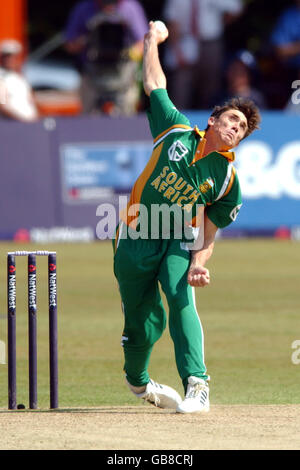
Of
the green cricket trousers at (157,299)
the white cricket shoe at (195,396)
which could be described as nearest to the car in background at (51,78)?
the green cricket trousers at (157,299)

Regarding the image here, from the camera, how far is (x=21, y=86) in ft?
59.2

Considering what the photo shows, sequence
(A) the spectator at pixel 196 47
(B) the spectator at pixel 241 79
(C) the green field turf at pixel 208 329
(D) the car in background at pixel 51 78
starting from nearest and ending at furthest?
(C) the green field turf at pixel 208 329
(B) the spectator at pixel 241 79
(A) the spectator at pixel 196 47
(D) the car in background at pixel 51 78

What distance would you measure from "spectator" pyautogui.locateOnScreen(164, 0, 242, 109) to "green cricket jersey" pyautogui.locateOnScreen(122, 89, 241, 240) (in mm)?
11905

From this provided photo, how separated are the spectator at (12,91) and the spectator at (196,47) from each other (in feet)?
8.49

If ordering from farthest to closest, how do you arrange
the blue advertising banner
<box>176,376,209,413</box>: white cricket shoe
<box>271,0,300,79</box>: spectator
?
<box>271,0,300,79</box>: spectator
the blue advertising banner
<box>176,376,209,413</box>: white cricket shoe

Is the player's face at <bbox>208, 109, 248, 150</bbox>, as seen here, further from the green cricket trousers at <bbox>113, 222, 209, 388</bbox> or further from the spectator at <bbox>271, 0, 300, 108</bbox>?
the spectator at <bbox>271, 0, 300, 108</bbox>

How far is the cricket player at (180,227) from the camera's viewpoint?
656 centimetres

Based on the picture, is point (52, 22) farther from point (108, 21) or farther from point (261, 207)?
point (261, 207)

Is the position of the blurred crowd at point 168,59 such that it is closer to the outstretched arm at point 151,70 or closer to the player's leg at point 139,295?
the outstretched arm at point 151,70

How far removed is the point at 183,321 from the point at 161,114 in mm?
1303

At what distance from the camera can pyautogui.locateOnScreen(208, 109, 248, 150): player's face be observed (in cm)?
658

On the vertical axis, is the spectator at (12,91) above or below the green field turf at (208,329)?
above

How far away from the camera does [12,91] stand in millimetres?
17750

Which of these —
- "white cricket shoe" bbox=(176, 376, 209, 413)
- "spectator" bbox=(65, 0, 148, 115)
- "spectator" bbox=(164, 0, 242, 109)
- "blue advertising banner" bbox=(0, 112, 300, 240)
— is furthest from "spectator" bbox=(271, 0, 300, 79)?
"white cricket shoe" bbox=(176, 376, 209, 413)
